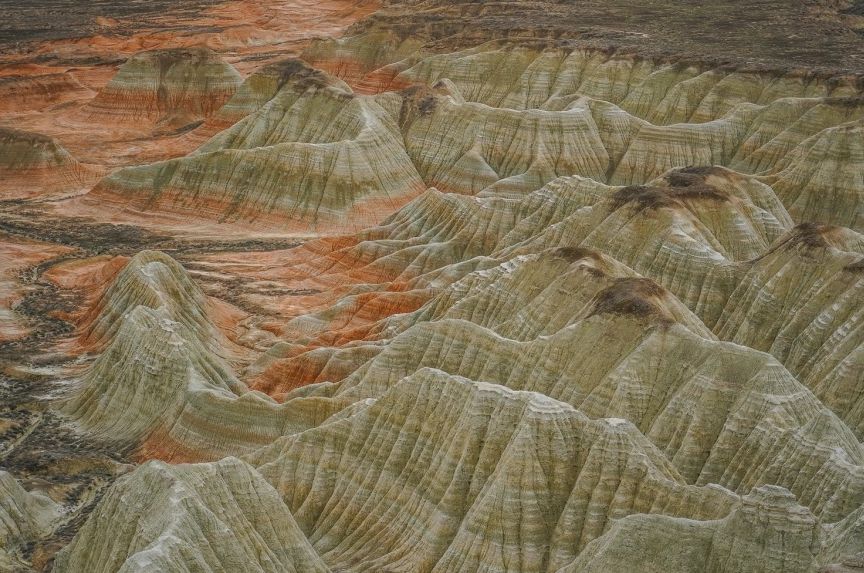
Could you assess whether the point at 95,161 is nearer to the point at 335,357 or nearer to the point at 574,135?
the point at 574,135

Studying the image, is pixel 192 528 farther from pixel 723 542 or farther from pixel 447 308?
pixel 447 308

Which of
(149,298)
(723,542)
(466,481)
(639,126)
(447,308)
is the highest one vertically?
(723,542)

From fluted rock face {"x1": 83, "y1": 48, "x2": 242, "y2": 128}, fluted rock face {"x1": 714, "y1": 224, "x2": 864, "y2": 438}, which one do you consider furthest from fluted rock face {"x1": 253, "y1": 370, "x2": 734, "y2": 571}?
fluted rock face {"x1": 83, "y1": 48, "x2": 242, "y2": 128}

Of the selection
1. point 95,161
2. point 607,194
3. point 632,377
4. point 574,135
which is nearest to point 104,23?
point 95,161

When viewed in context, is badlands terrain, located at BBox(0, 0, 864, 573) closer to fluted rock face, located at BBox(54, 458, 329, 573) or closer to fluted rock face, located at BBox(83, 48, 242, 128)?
fluted rock face, located at BBox(54, 458, 329, 573)

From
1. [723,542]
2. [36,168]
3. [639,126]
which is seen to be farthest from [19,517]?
[36,168]

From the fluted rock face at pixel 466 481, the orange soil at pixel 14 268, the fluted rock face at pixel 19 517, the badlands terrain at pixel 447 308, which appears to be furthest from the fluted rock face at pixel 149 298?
the fluted rock face at pixel 466 481

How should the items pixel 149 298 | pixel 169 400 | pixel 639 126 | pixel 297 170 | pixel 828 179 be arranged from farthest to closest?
pixel 639 126
pixel 297 170
pixel 828 179
pixel 149 298
pixel 169 400
